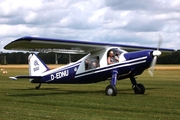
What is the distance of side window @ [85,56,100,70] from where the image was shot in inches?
608

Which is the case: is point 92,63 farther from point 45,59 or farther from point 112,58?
point 45,59

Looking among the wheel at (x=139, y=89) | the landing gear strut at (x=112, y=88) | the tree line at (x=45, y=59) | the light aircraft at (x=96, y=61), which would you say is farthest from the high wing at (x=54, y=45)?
the tree line at (x=45, y=59)

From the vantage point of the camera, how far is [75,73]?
16156 millimetres

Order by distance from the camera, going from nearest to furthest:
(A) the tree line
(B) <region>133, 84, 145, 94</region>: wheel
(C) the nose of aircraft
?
(C) the nose of aircraft
(B) <region>133, 84, 145, 94</region>: wheel
(A) the tree line

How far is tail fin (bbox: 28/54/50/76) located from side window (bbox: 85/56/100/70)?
11.0 ft

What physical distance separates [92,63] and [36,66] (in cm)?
449

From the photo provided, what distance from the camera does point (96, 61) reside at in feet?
50.8

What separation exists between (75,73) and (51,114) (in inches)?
288

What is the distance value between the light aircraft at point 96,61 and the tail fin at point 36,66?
3.49ft

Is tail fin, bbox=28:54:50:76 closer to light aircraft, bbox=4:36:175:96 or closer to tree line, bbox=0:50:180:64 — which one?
light aircraft, bbox=4:36:175:96

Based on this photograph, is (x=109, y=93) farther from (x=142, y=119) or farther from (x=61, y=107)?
(x=142, y=119)

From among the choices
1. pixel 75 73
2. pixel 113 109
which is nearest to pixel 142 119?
pixel 113 109

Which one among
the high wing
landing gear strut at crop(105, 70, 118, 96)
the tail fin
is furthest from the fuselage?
the tail fin

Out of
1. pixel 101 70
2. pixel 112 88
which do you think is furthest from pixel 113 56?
pixel 112 88
